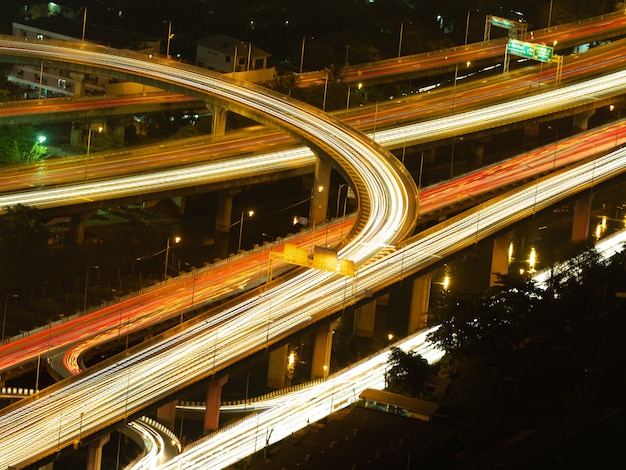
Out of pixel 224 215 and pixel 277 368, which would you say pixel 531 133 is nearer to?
pixel 224 215

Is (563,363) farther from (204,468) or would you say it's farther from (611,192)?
(611,192)

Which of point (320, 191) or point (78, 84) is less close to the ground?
point (78, 84)

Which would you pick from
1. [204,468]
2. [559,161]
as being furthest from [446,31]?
[204,468]

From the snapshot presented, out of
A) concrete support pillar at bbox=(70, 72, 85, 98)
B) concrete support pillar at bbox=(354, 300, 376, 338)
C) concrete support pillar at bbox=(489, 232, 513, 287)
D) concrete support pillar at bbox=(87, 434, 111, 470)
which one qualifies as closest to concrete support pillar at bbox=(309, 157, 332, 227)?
concrete support pillar at bbox=(354, 300, 376, 338)

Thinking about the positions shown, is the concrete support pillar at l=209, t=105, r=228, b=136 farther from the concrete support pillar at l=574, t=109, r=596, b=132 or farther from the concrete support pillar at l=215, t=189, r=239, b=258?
the concrete support pillar at l=574, t=109, r=596, b=132

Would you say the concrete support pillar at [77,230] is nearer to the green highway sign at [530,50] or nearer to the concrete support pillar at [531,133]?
the green highway sign at [530,50]

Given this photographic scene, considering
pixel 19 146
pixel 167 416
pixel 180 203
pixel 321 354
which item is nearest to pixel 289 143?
pixel 180 203
